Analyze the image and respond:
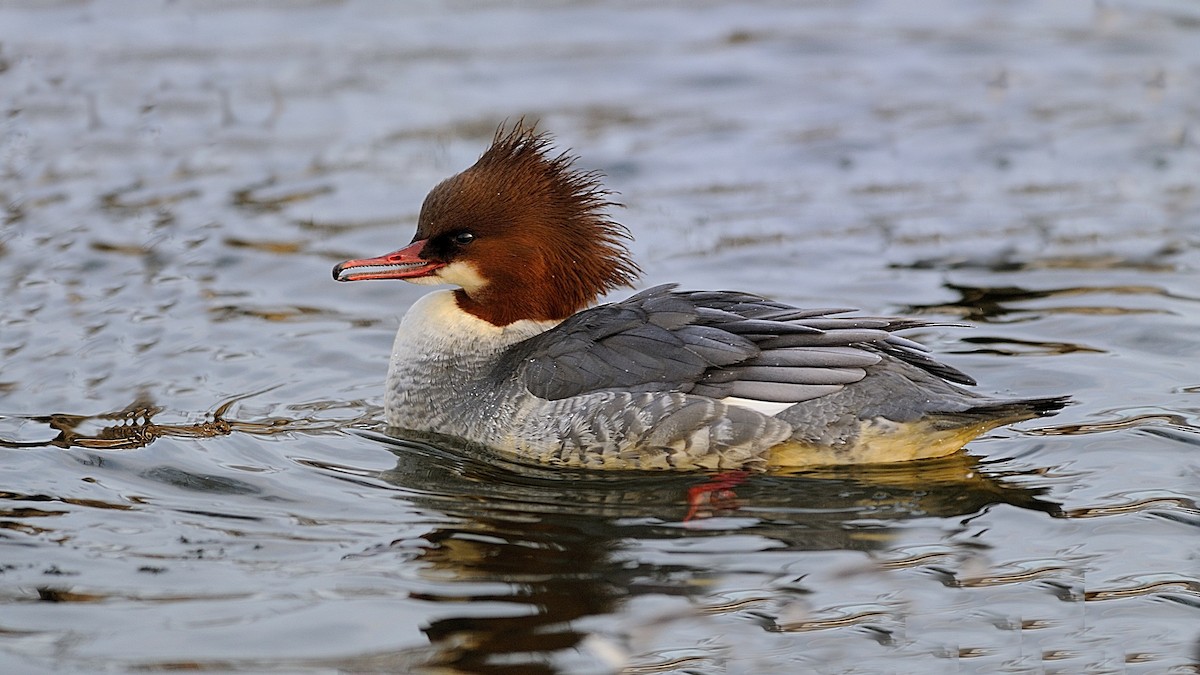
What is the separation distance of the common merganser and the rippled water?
0.17 m

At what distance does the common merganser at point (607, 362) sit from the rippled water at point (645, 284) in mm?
167

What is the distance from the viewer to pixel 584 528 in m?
5.94

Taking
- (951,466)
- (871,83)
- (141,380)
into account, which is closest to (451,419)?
(141,380)

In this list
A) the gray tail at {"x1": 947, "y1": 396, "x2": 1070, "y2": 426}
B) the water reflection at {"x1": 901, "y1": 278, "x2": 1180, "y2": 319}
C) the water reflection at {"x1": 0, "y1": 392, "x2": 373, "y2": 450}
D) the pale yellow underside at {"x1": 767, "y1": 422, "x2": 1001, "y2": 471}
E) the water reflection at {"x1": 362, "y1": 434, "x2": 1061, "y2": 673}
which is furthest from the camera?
the water reflection at {"x1": 901, "y1": 278, "x2": 1180, "y2": 319}

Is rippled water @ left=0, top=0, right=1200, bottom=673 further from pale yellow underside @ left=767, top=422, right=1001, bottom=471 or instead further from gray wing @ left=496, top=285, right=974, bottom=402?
gray wing @ left=496, top=285, right=974, bottom=402

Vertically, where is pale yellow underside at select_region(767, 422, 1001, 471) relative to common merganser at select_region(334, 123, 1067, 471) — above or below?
below

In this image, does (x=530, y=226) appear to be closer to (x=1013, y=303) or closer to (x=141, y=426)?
(x=141, y=426)

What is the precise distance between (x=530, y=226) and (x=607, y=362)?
0.74m

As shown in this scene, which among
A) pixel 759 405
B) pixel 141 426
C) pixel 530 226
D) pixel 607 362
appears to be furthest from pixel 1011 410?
pixel 141 426

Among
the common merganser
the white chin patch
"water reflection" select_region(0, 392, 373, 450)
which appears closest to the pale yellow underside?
the common merganser

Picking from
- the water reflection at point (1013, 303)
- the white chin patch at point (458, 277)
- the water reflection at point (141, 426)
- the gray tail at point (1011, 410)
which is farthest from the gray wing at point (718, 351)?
the water reflection at point (1013, 303)

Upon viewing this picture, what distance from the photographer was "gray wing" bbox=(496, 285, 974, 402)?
6.38 metres

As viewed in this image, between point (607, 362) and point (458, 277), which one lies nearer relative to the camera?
point (607, 362)

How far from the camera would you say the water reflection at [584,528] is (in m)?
5.16
